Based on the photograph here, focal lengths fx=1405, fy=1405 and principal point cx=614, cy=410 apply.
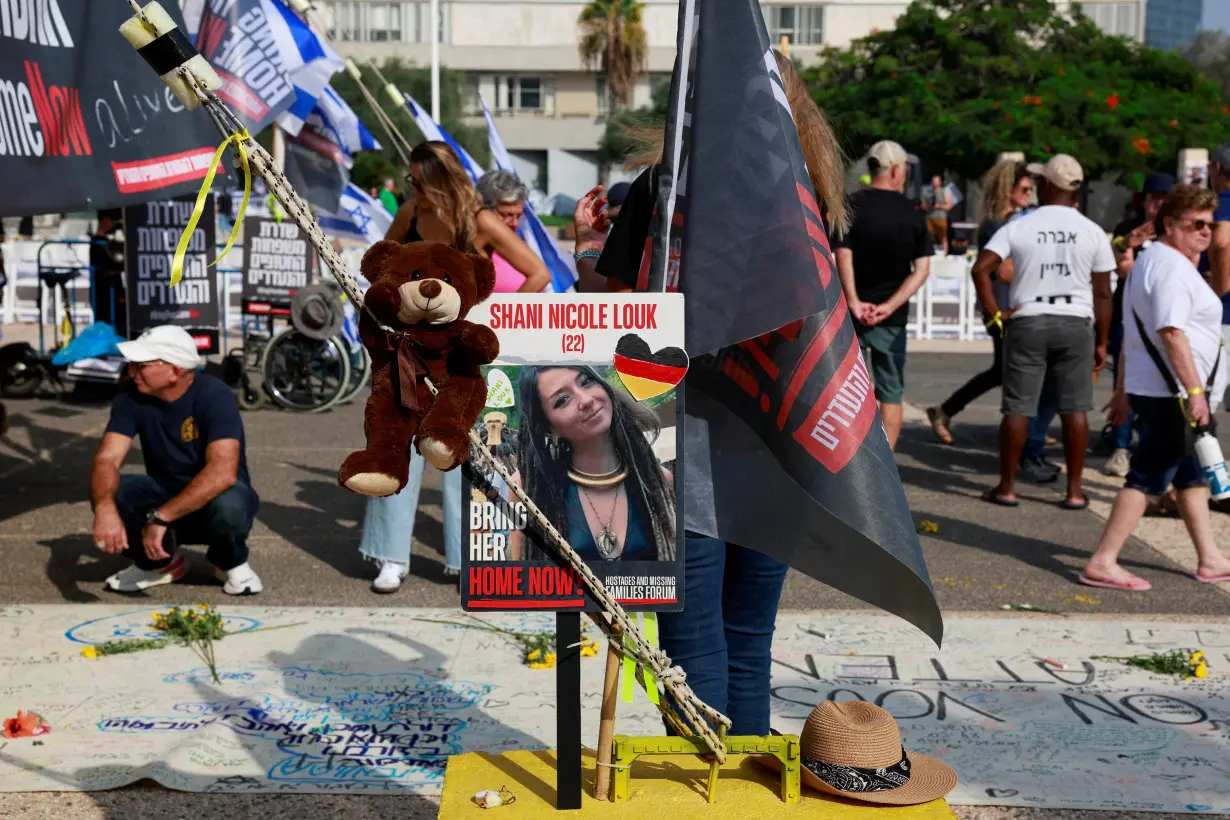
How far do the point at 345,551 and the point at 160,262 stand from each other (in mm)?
4199

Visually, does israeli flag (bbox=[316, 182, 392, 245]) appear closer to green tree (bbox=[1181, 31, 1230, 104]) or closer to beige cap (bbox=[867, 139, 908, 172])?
beige cap (bbox=[867, 139, 908, 172])

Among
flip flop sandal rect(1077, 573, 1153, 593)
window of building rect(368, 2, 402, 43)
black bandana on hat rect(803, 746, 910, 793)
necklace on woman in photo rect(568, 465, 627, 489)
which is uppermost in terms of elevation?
window of building rect(368, 2, 402, 43)

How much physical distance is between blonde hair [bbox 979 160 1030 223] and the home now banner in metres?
5.10

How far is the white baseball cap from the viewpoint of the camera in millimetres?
5613

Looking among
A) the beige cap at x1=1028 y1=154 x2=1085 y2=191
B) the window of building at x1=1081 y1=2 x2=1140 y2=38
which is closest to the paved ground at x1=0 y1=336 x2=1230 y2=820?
the beige cap at x1=1028 y1=154 x2=1085 y2=191

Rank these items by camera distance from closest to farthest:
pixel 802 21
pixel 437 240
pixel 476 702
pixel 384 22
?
1. pixel 476 702
2. pixel 437 240
3. pixel 802 21
4. pixel 384 22

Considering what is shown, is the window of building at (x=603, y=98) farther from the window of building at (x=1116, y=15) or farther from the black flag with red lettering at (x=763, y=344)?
→ the black flag with red lettering at (x=763, y=344)

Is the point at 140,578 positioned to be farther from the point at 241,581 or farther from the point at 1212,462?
the point at 1212,462

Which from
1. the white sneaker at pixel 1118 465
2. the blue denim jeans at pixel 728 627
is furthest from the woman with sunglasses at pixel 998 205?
the blue denim jeans at pixel 728 627

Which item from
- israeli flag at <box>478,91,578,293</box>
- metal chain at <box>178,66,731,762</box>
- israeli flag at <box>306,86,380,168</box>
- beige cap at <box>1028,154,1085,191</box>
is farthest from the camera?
israeli flag at <box>306,86,380,168</box>

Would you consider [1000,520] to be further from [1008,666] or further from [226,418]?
[226,418]

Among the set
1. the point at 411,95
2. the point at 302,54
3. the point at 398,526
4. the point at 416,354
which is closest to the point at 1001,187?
the point at 302,54

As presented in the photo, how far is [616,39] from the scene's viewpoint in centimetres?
6106

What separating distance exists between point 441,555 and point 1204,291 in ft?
11.9
